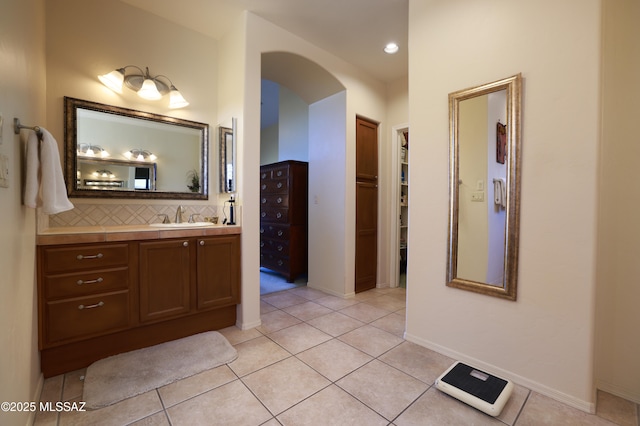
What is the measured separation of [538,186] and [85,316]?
10.1 ft

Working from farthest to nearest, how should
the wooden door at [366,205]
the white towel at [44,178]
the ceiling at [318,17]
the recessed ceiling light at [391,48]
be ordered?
the wooden door at [366,205] → the recessed ceiling light at [391,48] → the ceiling at [318,17] → the white towel at [44,178]

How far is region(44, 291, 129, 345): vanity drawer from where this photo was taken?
175 centimetres

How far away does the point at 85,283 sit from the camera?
6.08 feet

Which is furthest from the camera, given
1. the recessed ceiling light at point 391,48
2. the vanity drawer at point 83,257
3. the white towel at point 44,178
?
the recessed ceiling light at point 391,48

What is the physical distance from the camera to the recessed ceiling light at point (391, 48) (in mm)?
3064

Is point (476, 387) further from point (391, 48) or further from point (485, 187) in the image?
point (391, 48)

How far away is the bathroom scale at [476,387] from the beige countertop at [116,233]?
1.99 meters

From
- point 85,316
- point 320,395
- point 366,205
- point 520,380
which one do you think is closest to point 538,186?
point 520,380

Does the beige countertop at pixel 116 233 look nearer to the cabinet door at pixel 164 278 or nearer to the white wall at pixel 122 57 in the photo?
the cabinet door at pixel 164 278

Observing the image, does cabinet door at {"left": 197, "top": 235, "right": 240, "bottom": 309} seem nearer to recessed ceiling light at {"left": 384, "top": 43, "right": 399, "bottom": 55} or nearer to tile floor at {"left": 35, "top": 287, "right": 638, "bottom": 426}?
tile floor at {"left": 35, "top": 287, "right": 638, "bottom": 426}

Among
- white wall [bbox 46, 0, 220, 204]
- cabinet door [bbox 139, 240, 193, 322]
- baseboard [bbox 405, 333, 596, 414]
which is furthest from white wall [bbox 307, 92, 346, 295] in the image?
cabinet door [bbox 139, 240, 193, 322]

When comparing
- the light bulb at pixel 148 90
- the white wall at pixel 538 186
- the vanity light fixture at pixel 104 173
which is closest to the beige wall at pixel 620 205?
the white wall at pixel 538 186

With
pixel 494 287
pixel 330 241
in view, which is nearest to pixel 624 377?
pixel 494 287

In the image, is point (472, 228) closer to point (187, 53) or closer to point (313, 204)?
point (313, 204)
